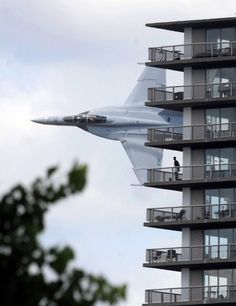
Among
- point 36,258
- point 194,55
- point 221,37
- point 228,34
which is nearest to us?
point 36,258

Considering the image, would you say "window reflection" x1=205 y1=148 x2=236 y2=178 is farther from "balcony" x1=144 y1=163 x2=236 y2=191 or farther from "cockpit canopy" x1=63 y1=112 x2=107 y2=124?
"cockpit canopy" x1=63 y1=112 x2=107 y2=124

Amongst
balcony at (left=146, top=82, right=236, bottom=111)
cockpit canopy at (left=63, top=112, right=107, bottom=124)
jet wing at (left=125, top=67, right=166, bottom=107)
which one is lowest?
balcony at (left=146, top=82, right=236, bottom=111)

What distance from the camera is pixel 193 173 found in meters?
114

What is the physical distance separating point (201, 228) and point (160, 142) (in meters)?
6.15

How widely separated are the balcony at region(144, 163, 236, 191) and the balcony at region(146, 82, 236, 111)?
3606mm

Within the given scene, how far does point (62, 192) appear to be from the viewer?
2866 centimetres

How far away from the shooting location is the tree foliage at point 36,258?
28250 millimetres

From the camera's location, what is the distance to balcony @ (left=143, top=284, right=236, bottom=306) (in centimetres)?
10838

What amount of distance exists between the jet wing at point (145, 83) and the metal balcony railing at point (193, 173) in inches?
915

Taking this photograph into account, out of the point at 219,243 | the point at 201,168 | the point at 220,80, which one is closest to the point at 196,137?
the point at 201,168

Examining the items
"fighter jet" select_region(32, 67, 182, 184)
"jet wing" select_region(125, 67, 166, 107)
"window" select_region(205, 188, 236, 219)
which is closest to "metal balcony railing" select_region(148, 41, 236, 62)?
"window" select_region(205, 188, 236, 219)

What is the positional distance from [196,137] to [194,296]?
32.2 feet

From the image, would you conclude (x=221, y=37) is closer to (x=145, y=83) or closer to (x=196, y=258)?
(x=196, y=258)

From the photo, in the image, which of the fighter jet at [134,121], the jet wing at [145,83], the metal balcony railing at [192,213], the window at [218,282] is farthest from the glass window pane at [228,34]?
the jet wing at [145,83]
